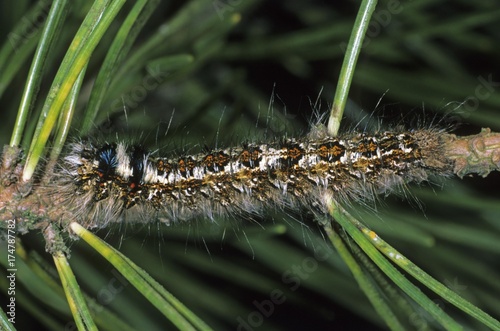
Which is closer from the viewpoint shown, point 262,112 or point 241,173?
point 241,173

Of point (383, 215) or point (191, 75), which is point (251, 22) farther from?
point (383, 215)

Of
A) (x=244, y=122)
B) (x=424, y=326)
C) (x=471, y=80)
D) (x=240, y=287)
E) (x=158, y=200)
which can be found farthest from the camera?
(x=240, y=287)

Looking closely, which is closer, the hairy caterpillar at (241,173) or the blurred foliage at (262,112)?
the hairy caterpillar at (241,173)

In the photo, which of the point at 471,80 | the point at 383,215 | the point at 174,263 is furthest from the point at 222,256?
the point at 471,80

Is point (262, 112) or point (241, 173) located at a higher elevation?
point (262, 112)
